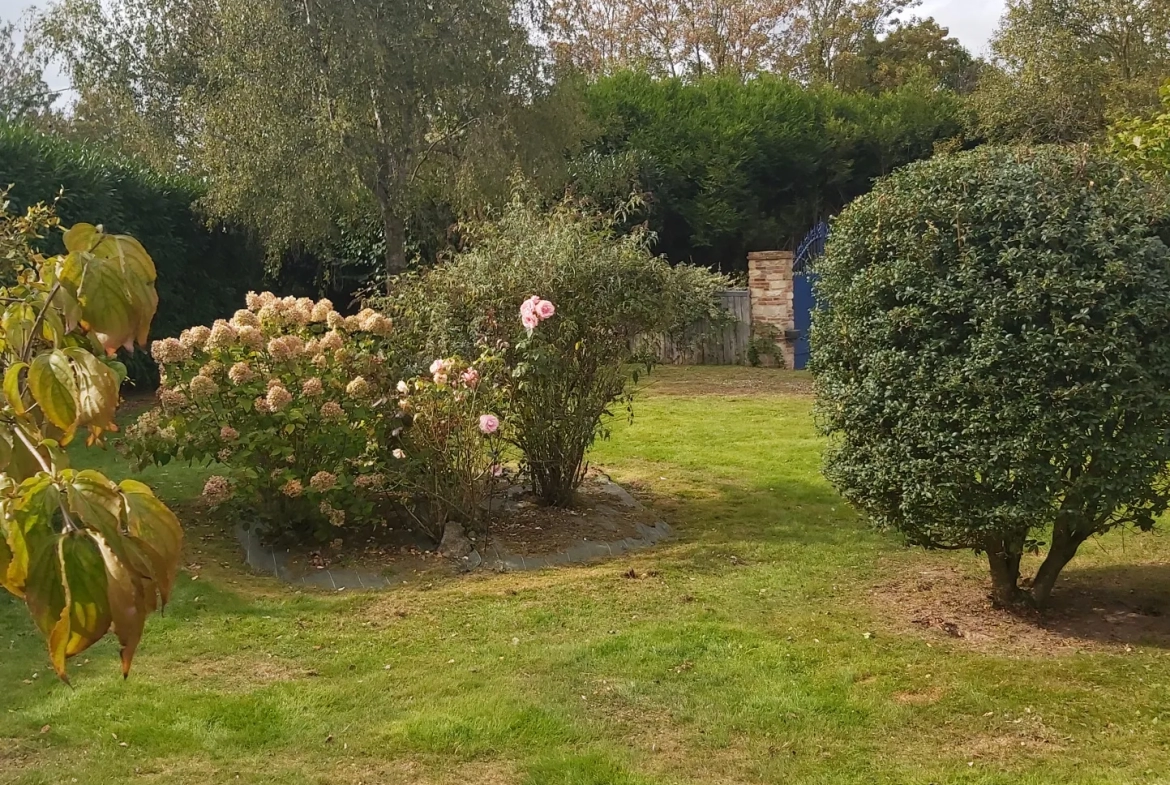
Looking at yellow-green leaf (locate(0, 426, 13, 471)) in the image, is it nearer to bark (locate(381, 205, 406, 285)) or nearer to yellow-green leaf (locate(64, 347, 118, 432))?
yellow-green leaf (locate(64, 347, 118, 432))

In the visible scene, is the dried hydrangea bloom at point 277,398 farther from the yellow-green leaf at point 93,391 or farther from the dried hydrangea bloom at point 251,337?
the yellow-green leaf at point 93,391

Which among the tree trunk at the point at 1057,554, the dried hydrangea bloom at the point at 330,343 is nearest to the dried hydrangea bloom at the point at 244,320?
the dried hydrangea bloom at the point at 330,343

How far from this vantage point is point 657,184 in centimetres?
1986

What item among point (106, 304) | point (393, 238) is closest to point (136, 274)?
point (106, 304)

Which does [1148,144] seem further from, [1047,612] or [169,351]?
[169,351]

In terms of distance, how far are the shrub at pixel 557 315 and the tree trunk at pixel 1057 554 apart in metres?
2.74

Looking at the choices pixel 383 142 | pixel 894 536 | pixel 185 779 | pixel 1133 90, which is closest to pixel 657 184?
pixel 383 142

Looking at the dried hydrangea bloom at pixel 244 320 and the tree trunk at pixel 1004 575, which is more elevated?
the dried hydrangea bloom at pixel 244 320

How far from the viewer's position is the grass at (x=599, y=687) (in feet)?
11.0

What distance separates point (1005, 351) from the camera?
4109 mm

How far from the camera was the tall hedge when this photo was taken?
11.0m

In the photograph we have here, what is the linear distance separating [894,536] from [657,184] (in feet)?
47.2

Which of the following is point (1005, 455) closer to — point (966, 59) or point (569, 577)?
point (569, 577)

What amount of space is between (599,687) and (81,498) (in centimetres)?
311
